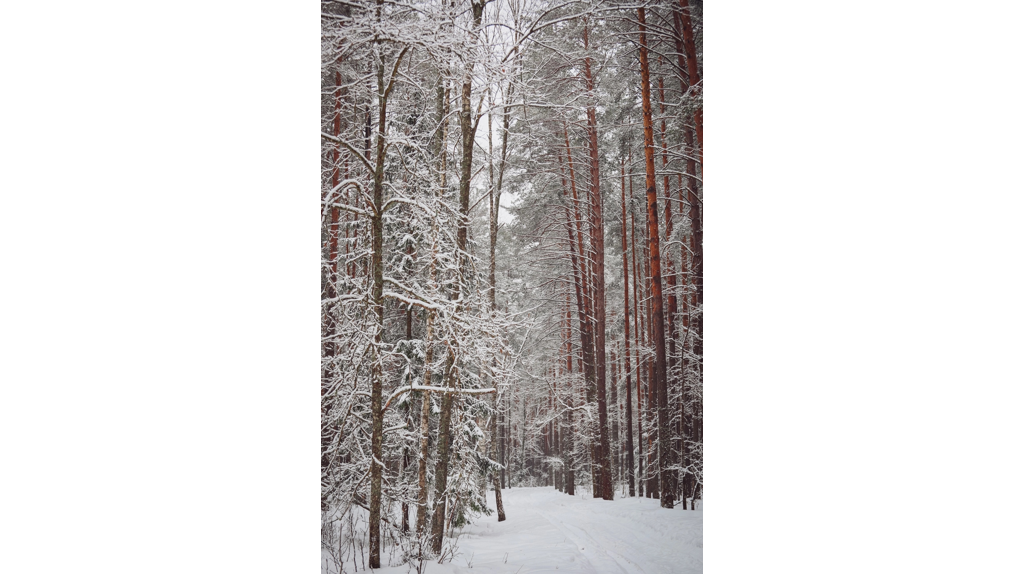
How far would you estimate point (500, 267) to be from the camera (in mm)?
3441

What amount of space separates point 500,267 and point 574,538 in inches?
59.5

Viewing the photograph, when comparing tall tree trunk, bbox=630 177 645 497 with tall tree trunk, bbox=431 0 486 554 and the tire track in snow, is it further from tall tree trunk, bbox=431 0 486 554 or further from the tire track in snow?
tall tree trunk, bbox=431 0 486 554

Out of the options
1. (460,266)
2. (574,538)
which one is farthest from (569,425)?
(460,266)

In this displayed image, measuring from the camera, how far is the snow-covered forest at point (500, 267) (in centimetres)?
331

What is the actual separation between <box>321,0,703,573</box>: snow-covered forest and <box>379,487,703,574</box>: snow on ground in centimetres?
5

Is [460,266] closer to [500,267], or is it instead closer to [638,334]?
[500,267]

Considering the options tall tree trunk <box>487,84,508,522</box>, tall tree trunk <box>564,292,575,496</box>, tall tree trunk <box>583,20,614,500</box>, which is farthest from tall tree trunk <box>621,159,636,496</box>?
tall tree trunk <box>487,84,508,522</box>

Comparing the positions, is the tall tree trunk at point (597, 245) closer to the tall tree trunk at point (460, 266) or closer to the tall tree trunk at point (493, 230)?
the tall tree trunk at point (493, 230)

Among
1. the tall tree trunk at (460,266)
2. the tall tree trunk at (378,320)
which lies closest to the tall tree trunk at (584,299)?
the tall tree trunk at (460,266)

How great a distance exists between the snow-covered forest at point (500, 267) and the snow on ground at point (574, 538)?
0.15ft
